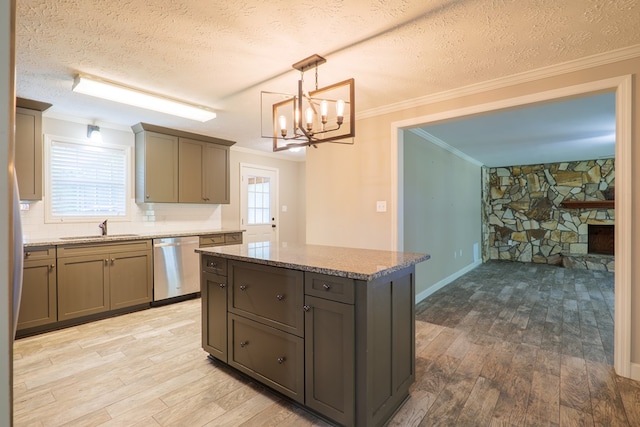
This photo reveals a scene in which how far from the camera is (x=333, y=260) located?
193cm

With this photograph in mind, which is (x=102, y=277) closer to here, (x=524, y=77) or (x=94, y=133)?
(x=94, y=133)

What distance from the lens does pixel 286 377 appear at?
1924 millimetres

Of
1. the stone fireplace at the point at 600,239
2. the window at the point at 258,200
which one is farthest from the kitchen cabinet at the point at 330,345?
the stone fireplace at the point at 600,239

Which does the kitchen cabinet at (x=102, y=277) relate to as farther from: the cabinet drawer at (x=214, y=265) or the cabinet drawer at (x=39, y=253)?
the cabinet drawer at (x=214, y=265)

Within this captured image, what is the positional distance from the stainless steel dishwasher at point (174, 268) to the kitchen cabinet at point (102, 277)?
8cm

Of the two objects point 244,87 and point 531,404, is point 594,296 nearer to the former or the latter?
point 531,404

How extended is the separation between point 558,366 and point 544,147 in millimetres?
4266

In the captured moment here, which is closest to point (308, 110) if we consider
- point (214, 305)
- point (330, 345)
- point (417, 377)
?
point (330, 345)

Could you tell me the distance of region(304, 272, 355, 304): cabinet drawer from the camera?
63.8 inches

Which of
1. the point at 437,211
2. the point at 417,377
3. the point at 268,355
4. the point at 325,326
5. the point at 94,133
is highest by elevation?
the point at 94,133

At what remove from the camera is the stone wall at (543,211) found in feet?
21.6

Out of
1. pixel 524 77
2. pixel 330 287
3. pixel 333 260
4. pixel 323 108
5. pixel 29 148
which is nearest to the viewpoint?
pixel 330 287

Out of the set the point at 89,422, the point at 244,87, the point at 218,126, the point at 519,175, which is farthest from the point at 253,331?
the point at 519,175

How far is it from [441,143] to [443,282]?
2.22 meters
